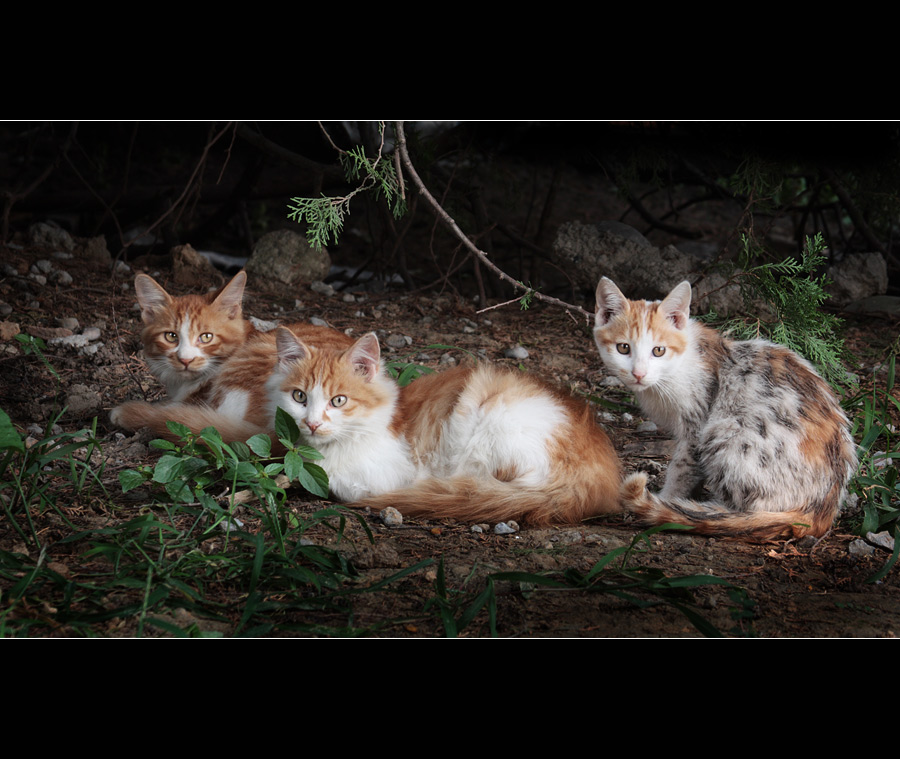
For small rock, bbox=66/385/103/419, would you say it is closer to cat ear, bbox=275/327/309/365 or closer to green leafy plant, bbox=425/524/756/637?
cat ear, bbox=275/327/309/365

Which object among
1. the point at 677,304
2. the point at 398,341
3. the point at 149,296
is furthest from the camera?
the point at 398,341

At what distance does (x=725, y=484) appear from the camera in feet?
7.12

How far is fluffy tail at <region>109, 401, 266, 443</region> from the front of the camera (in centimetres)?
227

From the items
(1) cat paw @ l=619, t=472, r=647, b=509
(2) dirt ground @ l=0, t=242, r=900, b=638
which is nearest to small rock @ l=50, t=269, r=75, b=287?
(2) dirt ground @ l=0, t=242, r=900, b=638

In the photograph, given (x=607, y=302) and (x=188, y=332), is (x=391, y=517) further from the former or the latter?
(x=188, y=332)

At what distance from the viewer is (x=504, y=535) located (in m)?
2.00

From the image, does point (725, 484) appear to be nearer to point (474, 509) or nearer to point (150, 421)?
point (474, 509)

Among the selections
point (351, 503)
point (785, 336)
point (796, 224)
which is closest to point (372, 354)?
point (351, 503)

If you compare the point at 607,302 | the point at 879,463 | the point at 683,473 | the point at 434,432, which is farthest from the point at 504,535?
the point at 879,463

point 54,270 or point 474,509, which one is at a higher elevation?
point 54,270

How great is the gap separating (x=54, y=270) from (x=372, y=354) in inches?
41.8

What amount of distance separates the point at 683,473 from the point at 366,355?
950 mm

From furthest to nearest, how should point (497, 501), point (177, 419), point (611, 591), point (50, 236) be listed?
point (50, 236) < point (177, 419) < point (497, 501) < point (611, 591)

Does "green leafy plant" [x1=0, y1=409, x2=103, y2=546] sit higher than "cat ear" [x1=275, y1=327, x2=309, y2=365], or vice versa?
"cat ear" [x1=275, y1=327, x2=309, y2=365]
